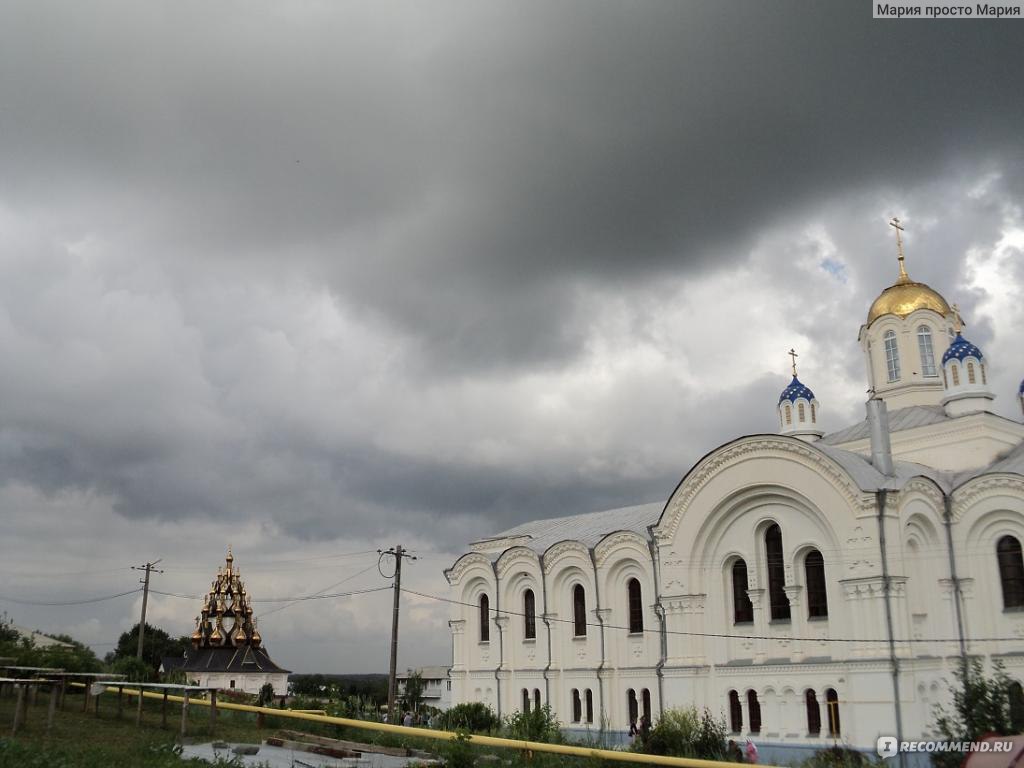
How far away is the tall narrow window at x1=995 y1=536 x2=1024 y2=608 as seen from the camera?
2619 cm

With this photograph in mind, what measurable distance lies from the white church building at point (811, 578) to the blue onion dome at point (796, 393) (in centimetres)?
9

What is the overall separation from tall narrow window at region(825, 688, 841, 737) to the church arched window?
13.8m

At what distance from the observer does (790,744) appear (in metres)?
26.9

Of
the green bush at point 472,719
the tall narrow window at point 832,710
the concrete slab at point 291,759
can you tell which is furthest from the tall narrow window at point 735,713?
the concrete slab at point 291,759

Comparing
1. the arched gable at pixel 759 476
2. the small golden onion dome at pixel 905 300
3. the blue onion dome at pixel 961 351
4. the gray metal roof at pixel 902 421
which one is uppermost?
the small golden onion dome at pixel 905 300

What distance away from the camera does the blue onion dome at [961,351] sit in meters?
32.0

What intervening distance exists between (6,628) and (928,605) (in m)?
31.0

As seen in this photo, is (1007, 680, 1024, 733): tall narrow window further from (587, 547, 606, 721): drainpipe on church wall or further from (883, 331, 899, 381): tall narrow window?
(883, 331, 899, 381): tall narrow window

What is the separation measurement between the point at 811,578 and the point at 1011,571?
5.40m

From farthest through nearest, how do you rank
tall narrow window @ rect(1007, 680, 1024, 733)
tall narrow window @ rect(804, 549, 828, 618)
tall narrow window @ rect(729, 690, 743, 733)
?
tall narrow window @ rect(729, 690, 743, 733), tall narrow window @ rect(804, 549, 828, 618), tall narrow window @ rect(1007, 680, 1024, 733)

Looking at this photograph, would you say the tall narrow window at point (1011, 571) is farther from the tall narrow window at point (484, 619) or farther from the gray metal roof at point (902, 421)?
the tall narrow window at point (484, 619)

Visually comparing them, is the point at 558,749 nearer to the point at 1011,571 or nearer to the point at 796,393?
the point at 1011,571

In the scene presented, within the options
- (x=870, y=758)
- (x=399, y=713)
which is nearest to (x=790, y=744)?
(x=870, y=758)

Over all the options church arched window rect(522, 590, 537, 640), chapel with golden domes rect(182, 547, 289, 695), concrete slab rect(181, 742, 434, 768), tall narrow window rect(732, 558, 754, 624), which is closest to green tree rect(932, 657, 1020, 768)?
concrete slab rect(181, 742, 434, 768)
